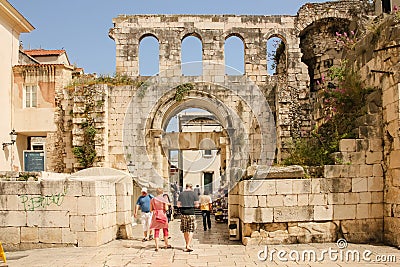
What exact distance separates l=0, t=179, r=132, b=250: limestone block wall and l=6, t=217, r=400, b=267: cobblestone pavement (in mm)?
281

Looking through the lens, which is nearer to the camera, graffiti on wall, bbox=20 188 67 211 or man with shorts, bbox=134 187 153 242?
graffiti on wall, bbox=20 188 67 211

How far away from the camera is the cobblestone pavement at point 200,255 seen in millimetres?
7895

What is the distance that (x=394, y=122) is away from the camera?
935cm

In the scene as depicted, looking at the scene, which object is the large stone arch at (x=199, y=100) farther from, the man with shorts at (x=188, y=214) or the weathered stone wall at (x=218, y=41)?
the man with shorts at (x=188, y=214)

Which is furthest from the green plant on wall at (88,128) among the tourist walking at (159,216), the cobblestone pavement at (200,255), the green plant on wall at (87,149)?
the tourist walking at (159,216)

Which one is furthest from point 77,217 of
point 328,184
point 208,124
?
point 208,124

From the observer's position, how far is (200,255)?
8.70 m

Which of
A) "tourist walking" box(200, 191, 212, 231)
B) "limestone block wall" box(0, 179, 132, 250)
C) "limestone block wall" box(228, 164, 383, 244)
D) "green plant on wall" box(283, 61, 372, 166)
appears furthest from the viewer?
"tourist walking" box(200, 191, 212, 231)

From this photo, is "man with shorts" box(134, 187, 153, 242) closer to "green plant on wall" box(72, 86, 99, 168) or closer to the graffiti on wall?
the graffiti on wall

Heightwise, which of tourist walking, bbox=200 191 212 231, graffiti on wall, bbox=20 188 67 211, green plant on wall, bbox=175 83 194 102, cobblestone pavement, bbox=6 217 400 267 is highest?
green plant on wall, bbox=175 83 194 102

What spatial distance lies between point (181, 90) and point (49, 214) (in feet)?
30.4

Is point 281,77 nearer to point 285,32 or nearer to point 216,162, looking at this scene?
point 285,32

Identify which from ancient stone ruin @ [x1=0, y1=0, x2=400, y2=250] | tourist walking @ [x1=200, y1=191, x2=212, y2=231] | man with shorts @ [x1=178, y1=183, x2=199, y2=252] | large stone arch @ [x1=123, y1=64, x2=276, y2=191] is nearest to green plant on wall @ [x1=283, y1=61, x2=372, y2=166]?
Answer: tourist walking @ [x1=200, y1=191, x2=212, y2=231]

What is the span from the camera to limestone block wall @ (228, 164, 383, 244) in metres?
9.62
